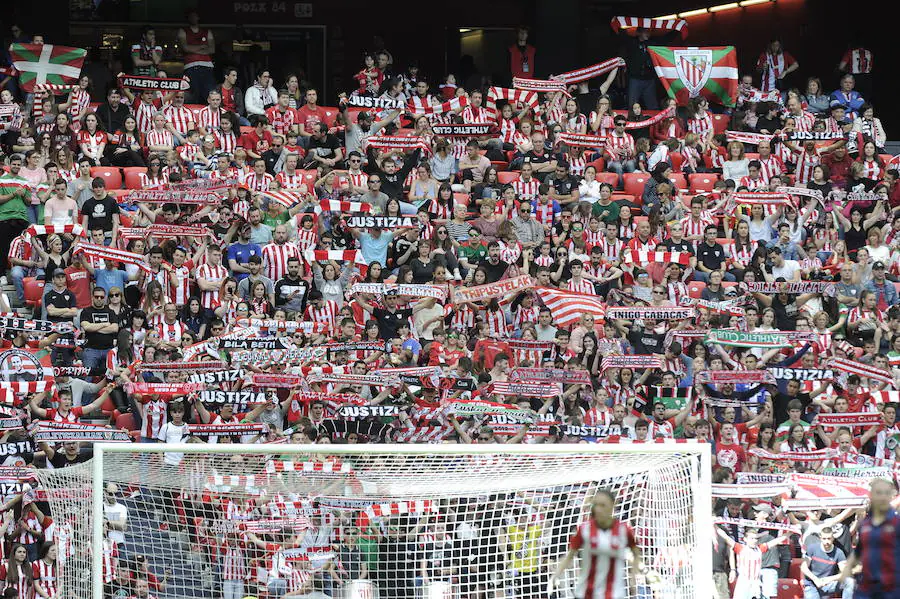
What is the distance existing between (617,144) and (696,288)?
11.9ft

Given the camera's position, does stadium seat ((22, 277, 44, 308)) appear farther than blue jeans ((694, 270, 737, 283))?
No

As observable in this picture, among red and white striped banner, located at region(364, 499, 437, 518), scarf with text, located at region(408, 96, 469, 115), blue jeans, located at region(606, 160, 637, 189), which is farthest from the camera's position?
scarf with text, located at region(408, 96, 469, 115)

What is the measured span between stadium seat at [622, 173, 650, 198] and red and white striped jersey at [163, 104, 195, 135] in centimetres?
589

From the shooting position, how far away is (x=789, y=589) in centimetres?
1504

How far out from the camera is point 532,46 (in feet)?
80.5

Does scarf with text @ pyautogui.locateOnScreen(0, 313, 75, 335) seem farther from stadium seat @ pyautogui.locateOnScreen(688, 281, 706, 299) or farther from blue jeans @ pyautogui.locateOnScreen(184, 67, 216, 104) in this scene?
stadium seat @ pyautogui.locateOnScreen(688, 281, 706, 299)

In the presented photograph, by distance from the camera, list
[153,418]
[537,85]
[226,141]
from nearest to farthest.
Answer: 1. [153,418]
2. [226,141]
3. [537,85]

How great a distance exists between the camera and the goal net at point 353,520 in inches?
508

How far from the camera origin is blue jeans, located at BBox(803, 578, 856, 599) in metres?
14.8

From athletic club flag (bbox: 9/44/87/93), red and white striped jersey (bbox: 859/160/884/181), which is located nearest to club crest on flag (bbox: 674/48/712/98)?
red and white striped jersey (bbox: 859/160/884/181)

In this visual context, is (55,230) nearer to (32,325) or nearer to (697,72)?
(32,325)

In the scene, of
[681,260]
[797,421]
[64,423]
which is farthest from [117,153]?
[797,421]

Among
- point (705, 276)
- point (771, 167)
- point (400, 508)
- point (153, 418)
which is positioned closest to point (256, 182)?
point (153, 418)

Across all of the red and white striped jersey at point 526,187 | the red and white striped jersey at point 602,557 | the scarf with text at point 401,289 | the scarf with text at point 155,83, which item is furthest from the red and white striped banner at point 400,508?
the scarf with text at point 155,83
